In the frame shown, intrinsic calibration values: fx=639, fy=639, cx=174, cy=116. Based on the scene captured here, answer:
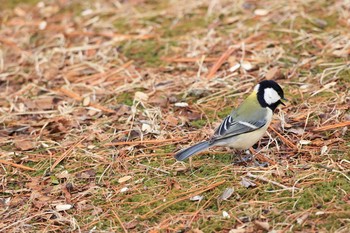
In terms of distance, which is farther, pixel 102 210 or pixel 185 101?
pixel 185 101

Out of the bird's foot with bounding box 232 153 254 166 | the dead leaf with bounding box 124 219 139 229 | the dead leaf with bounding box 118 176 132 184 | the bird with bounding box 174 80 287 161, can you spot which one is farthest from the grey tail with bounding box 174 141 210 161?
the dead leaf with bounding box 124 219 139 229

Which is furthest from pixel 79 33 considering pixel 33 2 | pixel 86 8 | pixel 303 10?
pixel 303 10

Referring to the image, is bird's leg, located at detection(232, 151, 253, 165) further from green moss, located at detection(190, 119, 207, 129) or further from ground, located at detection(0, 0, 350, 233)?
green moss, located at detection(190, 119, 207, 129)

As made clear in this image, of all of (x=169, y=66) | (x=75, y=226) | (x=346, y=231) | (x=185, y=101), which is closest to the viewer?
(x=346, y=231)

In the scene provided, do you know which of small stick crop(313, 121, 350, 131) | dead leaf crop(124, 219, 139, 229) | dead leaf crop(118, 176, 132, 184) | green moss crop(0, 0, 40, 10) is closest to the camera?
dead leaf crop(124, 219, 139, 229)

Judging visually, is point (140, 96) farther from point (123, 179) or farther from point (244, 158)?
point (244, 158)

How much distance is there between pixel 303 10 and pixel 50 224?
3523mm

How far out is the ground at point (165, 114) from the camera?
12.8ft

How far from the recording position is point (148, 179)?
14.0ft

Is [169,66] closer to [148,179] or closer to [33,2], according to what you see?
[148,179]

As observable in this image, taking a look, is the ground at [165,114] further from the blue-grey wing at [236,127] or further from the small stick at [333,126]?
the blue-grey wing at [236,127]

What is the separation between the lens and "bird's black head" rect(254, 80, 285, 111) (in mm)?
4492

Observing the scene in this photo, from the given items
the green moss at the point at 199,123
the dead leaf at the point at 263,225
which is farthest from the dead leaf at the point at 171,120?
the dead leaf at the point at 263,225

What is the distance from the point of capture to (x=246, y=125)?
4344 mm
